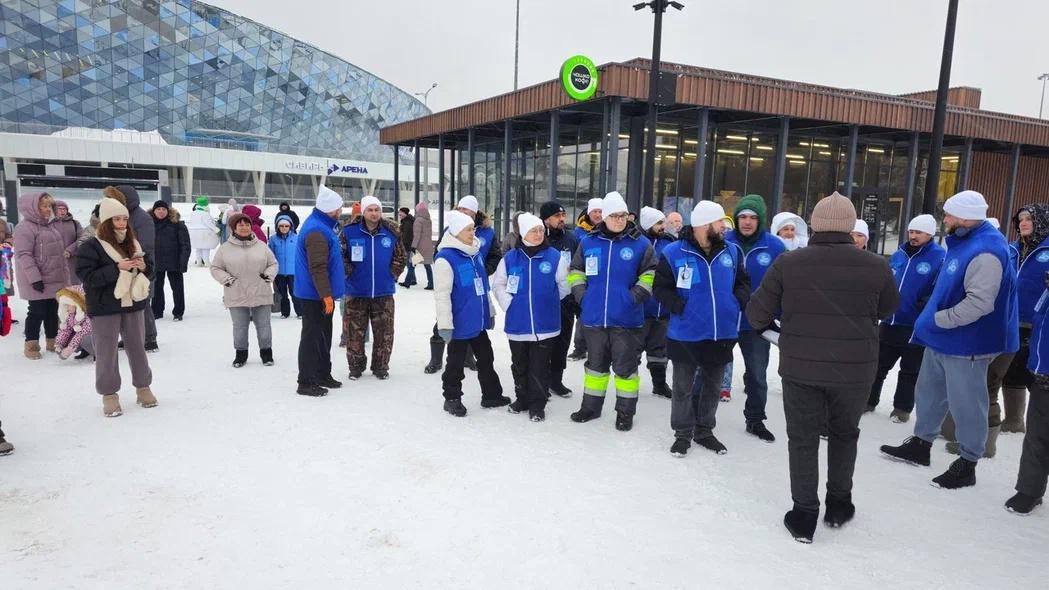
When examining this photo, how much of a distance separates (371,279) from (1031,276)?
209 inches

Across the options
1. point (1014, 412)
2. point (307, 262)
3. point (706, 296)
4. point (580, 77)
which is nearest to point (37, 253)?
point (307, 262)

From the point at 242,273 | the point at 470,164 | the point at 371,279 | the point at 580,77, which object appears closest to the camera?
the point at 371,279

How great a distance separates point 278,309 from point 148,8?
63.7 meters

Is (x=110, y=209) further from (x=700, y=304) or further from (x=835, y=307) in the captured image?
(x=835, y=307)

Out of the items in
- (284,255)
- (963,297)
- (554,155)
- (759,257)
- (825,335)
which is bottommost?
(284,255)

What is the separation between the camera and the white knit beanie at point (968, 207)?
370 centimetres

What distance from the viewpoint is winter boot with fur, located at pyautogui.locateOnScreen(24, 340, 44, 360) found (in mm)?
6602

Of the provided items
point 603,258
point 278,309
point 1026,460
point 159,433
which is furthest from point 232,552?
point 278,309

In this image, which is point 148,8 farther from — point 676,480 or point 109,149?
point 676,480

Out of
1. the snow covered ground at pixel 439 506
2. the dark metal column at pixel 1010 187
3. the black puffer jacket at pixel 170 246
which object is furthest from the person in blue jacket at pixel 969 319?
the dark metal column at pixel 1010 187

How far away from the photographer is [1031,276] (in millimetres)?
4211

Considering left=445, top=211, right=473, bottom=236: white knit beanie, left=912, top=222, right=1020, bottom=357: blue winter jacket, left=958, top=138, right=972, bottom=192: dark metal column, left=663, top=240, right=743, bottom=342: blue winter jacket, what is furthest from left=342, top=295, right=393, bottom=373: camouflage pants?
left=958, top=138, right=972, bottom=192: dark metal column

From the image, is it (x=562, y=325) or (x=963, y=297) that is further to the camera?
(x=562, y=325)

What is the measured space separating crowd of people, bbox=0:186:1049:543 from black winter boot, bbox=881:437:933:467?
0.01 metres
